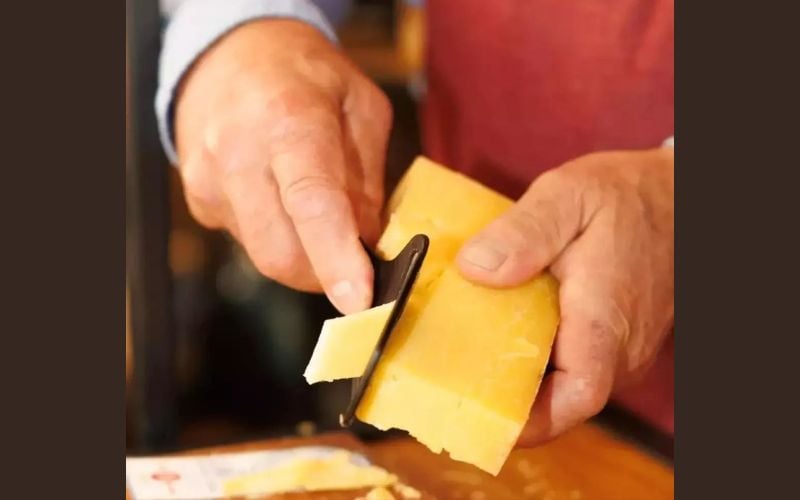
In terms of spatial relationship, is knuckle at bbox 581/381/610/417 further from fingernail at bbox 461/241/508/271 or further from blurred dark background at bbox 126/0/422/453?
blurred dark background at bbox 126/0/422/453

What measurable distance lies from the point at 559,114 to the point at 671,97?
102mm

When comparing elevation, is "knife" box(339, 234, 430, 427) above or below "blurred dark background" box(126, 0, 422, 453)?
above

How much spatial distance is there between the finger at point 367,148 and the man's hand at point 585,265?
0.09 metres

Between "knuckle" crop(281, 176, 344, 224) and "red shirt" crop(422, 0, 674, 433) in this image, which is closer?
"knuckle" crop(281, 176, 344, 224)

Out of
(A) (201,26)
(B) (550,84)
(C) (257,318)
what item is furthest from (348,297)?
(C) (257,318)

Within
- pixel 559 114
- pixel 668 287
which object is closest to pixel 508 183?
pixel 559 114

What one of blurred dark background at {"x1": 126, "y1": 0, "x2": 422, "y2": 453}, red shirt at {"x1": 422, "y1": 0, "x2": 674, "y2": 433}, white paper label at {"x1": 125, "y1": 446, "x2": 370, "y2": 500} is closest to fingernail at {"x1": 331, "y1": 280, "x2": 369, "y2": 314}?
white paper label at {"x1": 125, "y1": 446, "x2": 370, "y2": 500}

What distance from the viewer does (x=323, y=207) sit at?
1.73ft

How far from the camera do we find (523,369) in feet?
1.68

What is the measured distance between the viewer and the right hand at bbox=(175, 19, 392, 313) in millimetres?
529

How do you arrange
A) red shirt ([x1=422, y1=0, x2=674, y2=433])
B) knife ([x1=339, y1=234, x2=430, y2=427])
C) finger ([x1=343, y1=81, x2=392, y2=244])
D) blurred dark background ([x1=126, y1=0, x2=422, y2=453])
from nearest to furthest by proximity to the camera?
1. knife ([x1=339, y1=234, x2=430, y2=427])
2. finger ([x1=343, y1=81, x2=392, y2=244])
3. red shirt ([x1=422, y1=0, x2=674, y2=433])
4. blurred dark background ([x1=126, y1=0, x2=422, y2=453])

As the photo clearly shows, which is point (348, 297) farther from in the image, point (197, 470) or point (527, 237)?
point (197, 470)

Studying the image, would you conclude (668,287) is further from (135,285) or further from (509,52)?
(135,285)

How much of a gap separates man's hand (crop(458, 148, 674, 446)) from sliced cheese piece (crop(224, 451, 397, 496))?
0.15 metres
